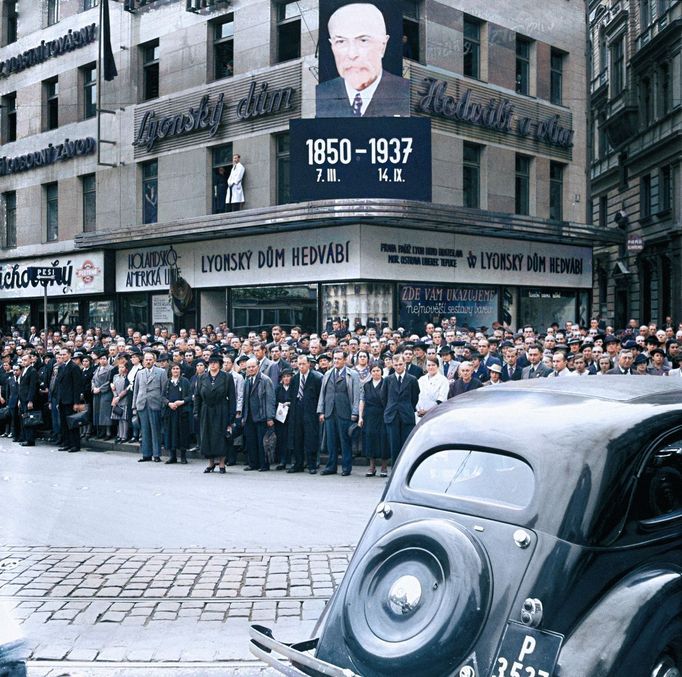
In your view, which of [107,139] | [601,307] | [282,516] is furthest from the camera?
[601,307]

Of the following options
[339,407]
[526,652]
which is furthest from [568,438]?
[339,407]

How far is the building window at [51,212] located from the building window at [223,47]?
10.2 m

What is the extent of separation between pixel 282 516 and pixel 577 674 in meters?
6.27

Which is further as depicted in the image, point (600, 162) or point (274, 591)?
point (600, 162)

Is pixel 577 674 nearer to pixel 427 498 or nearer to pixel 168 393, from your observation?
pixel 427 498

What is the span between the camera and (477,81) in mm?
25594

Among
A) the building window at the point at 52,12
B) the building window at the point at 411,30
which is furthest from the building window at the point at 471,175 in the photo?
the building window at the point at 52,12

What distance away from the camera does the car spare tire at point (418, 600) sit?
12.7 ft

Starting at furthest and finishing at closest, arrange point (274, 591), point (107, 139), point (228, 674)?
point (107, 139) → point (274, 591) → point (228, 674)

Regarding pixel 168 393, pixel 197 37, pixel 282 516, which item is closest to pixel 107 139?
pixel 197 37

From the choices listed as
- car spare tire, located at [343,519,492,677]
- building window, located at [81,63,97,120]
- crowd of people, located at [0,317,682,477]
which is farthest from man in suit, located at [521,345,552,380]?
building window, located at [81,63,97,120]

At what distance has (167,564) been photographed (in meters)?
7.59

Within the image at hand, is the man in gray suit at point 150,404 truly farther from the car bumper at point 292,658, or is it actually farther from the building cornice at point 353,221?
the car bumper at point 292,658

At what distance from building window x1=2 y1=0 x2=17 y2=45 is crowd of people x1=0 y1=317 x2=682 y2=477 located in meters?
23.6
